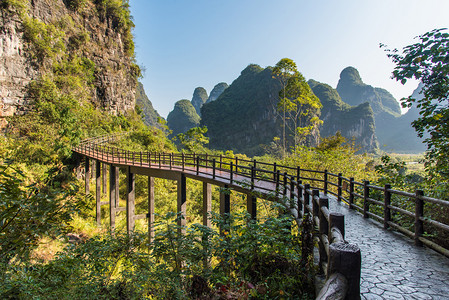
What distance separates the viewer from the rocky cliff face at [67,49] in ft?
74.3

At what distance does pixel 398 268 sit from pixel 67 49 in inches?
1609

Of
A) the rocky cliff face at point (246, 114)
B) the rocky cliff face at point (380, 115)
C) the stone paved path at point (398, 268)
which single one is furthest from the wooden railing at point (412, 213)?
the rocky cliff face at point (380, 115)

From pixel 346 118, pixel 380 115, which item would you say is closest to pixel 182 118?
pixel 346 118

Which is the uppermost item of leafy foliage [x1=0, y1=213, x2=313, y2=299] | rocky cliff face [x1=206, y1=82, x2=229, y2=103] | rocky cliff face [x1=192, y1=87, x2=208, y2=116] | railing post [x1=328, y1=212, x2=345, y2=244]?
rocky cliff face [x1=206, y1=82, x2=229, y2=103]

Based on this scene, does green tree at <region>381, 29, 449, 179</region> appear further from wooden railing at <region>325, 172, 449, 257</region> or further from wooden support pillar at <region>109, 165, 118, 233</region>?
wooden support pillar at <region>109, 165, 118, 233</region>

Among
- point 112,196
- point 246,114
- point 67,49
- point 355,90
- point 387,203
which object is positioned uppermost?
point 355,90

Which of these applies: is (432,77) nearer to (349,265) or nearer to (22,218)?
(349,265)

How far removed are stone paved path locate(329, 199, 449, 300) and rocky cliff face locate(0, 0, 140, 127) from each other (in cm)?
2859

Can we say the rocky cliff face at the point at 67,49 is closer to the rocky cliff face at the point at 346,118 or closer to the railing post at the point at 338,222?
the railing post at the point at 338,222

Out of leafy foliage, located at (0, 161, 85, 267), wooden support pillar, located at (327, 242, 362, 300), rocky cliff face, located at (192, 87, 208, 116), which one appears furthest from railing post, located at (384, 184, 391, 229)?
rocky cliff face, located at (192, 87, 208, 116)

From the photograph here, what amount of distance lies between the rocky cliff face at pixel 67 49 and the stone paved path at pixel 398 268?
28589mm

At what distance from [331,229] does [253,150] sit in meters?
85.6

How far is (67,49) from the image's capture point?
32.2 m

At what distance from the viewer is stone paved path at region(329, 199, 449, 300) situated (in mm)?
2658
